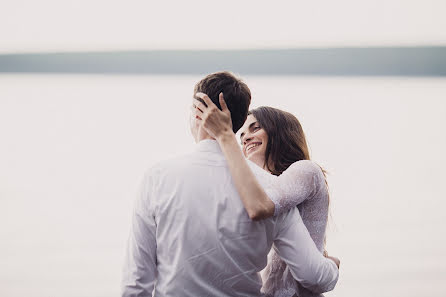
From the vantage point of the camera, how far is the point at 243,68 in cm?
533

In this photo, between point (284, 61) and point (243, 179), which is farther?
point (284, 61)

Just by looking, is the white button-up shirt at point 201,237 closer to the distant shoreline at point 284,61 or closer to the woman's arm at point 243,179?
the woman's arm at point 243,179

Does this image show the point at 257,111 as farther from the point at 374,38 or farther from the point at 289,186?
the point at 374,38

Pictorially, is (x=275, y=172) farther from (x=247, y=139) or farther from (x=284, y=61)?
(x=284, y=61)

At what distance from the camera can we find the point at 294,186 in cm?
120

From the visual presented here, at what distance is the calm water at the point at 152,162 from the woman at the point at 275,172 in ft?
1.34

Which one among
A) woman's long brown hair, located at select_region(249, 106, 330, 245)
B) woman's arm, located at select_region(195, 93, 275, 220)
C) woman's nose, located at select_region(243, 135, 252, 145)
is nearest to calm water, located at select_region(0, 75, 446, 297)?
woman's long brown hair, located at select_region(249, 106, 330, 245)

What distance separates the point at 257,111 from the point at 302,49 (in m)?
3.77

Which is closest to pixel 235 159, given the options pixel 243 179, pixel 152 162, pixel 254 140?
pixel 243 179

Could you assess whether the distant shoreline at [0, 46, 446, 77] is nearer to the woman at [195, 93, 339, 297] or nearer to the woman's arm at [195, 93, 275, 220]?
the woman at [195, 93, 339, 297]

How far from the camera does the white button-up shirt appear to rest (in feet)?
3.53

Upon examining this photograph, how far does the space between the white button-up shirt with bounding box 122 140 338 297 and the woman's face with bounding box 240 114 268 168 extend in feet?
1.49

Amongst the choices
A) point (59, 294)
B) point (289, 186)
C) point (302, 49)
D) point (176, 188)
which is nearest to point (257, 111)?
point (289, 186)

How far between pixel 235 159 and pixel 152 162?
3.42m
